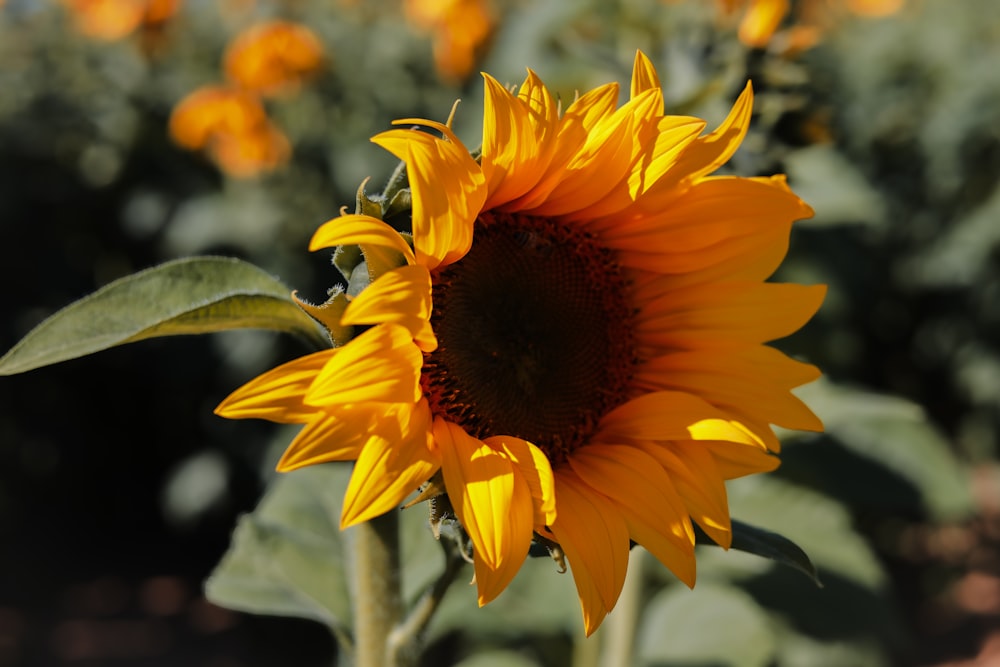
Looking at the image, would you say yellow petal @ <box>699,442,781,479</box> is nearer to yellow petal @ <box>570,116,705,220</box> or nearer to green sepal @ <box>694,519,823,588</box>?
green sepal @ <box>694,519,823,588</box>

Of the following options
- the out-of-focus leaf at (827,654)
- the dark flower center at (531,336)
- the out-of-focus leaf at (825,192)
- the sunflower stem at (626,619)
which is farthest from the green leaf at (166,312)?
the out-of-focus leaf at (827,654)

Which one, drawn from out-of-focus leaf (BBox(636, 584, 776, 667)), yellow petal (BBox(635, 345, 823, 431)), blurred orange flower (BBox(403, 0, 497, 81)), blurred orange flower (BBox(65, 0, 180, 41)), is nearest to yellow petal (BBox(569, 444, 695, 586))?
yellow petal (BBox(635, 345, 823, 431))

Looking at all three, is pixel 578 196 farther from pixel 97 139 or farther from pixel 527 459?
pixel 97 139

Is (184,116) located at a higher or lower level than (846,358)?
higher

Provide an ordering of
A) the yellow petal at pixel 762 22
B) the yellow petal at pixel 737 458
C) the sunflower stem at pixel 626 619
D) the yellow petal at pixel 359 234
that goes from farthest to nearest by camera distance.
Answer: the yellow petal at pixel 762 22, the sunflower stem at pixel 626 619, the yellow petal at pixel 737 458, the yellow petal at pixel 359 234

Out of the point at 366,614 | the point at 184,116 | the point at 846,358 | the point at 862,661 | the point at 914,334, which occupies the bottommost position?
the point at 914,334

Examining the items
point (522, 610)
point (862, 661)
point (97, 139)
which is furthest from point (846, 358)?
point (97, 139)

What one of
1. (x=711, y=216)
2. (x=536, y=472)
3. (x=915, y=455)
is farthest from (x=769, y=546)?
(x=915, y=455)

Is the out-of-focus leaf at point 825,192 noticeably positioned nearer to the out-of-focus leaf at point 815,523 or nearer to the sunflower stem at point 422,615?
the out-of-focus leaf at point 815,523
